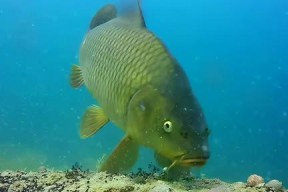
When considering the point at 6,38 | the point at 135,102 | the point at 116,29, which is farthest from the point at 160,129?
the point at 6,38

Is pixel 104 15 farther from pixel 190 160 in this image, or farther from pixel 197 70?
pixel 197 70

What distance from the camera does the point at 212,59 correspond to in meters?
88.8

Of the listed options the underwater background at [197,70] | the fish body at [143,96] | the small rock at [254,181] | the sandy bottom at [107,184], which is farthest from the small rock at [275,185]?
the underwater background at [197,70]

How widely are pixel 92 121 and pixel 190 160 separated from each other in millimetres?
2257

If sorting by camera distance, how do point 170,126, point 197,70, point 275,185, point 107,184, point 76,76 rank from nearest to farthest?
1. point 170,126
2. point 107,184
3. point 275,185
4. point 76,76
5. point 197,70

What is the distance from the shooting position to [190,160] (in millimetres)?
3742

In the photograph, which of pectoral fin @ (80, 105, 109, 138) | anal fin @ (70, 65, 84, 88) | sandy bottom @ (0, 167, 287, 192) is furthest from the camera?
anal fin @ (70, 65, 84, 88)

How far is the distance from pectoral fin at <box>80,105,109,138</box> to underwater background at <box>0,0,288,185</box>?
21052mm

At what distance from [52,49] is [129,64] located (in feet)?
284

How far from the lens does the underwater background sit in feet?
124

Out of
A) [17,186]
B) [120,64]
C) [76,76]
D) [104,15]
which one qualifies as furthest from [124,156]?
[104,15]

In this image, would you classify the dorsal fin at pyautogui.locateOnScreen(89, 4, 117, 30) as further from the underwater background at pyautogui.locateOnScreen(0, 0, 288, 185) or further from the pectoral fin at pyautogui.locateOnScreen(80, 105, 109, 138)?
the underwater background at pyautogui.locateOnScreen(0, 0, 288, 185)

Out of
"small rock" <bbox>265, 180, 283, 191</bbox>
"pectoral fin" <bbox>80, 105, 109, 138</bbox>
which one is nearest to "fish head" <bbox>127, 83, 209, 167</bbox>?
"pectoral fin" <bbox>80, 105, 109, 138</bbox>

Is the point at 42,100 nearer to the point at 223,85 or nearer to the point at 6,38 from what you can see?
the point at 6,38
